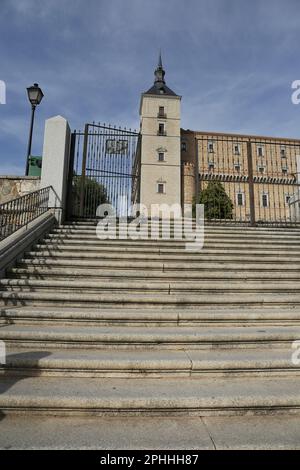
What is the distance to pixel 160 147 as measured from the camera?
4528 centimetres

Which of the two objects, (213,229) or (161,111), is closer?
(213,229)

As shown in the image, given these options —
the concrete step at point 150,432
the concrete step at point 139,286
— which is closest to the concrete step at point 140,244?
the concrete step at point 139,286

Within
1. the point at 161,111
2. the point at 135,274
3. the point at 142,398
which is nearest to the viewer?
the point at 142,398

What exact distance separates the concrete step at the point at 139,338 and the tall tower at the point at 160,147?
120 ft

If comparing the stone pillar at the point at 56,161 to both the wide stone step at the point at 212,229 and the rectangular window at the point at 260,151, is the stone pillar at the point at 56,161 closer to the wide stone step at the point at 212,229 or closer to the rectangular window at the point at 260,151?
the wide stone step at the point at 212,229

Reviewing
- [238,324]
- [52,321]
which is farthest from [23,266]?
[238,324]

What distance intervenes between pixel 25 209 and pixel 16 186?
1.38 meters

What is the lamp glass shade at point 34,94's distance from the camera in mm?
9312

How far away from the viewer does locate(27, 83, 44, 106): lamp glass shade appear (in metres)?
9.31

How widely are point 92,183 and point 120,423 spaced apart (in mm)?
8414

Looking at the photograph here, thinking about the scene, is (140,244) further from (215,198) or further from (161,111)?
(161,111)

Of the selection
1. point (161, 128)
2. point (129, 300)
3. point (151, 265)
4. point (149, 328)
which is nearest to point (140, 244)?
point (151, 265)
